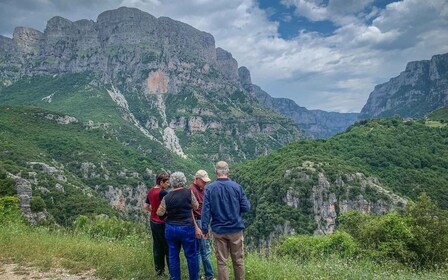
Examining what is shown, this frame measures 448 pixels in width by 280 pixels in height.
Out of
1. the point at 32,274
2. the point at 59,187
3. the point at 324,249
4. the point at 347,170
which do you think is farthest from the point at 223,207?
the point at 347,170

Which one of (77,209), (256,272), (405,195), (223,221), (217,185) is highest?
(217,185)

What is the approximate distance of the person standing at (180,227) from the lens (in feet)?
24.7

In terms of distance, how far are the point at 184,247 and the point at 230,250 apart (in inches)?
41.9

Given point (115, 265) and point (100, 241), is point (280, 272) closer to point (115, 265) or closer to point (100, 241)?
point (115, 265)

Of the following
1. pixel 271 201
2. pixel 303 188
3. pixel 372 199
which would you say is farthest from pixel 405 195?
pixel 271 201

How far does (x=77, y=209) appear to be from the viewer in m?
66.0

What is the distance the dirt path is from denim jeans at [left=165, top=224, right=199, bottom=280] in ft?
6.88

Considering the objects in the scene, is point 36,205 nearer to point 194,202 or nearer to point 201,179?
point 201,179

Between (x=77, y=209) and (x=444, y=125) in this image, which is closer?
(x=77, y=209)

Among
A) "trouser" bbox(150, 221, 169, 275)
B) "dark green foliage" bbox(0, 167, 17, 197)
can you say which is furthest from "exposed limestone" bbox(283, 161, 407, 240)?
"trouser" bbox(150, 221, 169, 275)

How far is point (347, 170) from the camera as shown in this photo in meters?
105

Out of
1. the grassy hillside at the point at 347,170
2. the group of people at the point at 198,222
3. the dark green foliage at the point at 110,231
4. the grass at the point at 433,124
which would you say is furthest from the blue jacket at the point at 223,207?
the grass at the point at 433,124

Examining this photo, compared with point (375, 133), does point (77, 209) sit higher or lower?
lower

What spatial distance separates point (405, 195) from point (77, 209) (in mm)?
89263
